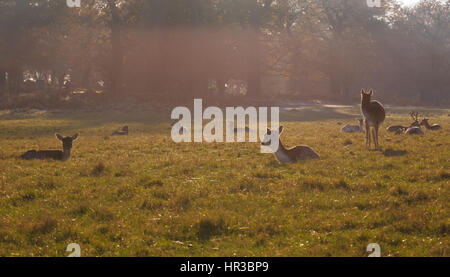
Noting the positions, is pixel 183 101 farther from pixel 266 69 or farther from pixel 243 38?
pixel 266 69

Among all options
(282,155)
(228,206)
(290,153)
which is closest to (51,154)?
(282,155)

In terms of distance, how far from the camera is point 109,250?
5.94 m

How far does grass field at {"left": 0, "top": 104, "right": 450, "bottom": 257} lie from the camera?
19.9ft

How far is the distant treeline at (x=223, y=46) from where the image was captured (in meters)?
49.6

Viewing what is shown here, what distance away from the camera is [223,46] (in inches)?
2076

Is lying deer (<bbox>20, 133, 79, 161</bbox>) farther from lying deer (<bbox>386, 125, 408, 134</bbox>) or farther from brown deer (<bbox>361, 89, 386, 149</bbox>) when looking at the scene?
lying deer (<bbox>386, 125, 408, 134</bbox>)

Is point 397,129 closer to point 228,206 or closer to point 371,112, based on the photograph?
point 371,112

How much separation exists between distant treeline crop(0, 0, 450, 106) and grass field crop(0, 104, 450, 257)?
36.8m

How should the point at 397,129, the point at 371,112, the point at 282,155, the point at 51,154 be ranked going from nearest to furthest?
the point at 282,155, the point at 51,154, the point at 371,112, the point at 397,129

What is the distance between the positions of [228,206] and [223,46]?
46666 mm

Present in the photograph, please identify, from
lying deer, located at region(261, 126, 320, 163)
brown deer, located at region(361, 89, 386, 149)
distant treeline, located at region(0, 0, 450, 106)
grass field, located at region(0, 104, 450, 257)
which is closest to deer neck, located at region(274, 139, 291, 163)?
lying deer, located at region(261, 126, 320, 163)
